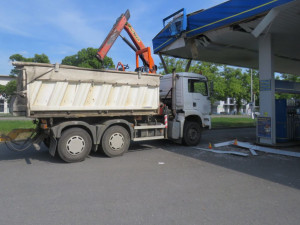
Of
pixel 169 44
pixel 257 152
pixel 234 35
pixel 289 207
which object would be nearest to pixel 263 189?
pixel 289 207

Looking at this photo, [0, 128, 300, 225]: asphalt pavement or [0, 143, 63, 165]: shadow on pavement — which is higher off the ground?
[0, 143, 63, 165]: shadow on pavement

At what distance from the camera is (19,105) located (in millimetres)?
6133

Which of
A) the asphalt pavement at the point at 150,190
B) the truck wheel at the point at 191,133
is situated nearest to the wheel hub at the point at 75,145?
the asphalt pavement at the point at 150,190

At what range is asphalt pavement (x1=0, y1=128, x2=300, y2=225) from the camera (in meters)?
3.37

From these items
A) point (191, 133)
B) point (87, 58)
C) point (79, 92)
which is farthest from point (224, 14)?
point (87, 58)

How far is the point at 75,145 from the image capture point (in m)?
6.56

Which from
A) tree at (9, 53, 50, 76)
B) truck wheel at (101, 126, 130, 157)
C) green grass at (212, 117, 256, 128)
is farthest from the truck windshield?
tree at (9, 53, 50, 76)

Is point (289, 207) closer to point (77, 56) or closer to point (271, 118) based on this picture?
point (271, 118)

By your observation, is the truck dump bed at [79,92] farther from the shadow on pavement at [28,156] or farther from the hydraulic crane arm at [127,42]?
the hydraulic crane arm at [127,42]

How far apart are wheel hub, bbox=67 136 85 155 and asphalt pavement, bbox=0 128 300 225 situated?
0.39m

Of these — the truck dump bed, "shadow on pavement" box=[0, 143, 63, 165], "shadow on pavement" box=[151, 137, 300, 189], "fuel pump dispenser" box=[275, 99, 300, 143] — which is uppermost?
the truck dump bed

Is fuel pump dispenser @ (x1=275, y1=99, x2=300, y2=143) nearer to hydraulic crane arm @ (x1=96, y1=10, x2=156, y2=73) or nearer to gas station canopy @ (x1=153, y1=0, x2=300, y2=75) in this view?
gas station canopy @ (x1=153, y1=0, x2=300, y2=75)

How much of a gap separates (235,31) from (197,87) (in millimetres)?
2745

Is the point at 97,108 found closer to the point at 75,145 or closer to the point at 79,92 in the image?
the point at 79,92
